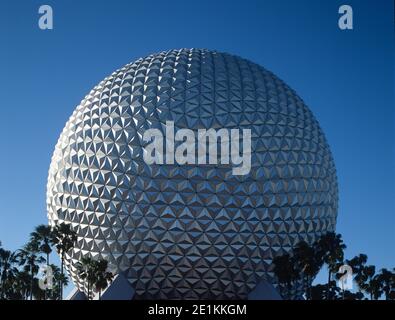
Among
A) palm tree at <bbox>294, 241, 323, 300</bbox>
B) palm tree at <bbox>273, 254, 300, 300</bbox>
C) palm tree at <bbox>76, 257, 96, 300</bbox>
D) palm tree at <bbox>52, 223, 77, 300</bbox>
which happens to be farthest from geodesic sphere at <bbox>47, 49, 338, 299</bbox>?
palm tree at <bbox>76, 257, 96, 300</bbox>

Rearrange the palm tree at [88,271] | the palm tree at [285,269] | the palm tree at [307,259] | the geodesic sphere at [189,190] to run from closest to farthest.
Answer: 1. the palm tree at [88,271]
2. the geodesic sphere at [189,190]
3. the palm tree at [285,269]
4. the palm tree at [307,259]

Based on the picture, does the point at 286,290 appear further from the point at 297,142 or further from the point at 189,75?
the point at 189,75

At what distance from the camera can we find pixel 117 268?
37.1 m

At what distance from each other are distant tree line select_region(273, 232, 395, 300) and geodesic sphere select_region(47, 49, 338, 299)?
1243mm

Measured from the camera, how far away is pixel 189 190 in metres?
35.9

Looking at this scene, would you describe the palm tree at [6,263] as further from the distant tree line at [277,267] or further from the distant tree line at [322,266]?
the distant tree line at [322,266]

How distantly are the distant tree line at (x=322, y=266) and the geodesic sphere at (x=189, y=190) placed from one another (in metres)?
1.24

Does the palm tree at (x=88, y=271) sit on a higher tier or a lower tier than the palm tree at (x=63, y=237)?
lower

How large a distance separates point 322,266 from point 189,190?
420 inches

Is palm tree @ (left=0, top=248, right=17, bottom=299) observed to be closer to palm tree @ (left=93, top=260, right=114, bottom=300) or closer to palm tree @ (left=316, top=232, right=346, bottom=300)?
palm tree @ (left=93, top=260, right=114, bottom=300)

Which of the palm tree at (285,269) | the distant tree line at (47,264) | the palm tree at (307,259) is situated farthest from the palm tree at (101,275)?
the palm tree at (307,259)

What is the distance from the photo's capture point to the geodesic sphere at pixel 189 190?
3600cm

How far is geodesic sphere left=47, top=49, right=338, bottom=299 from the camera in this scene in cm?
3600

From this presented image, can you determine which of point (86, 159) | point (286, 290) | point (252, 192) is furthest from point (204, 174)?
point (286, 290)
